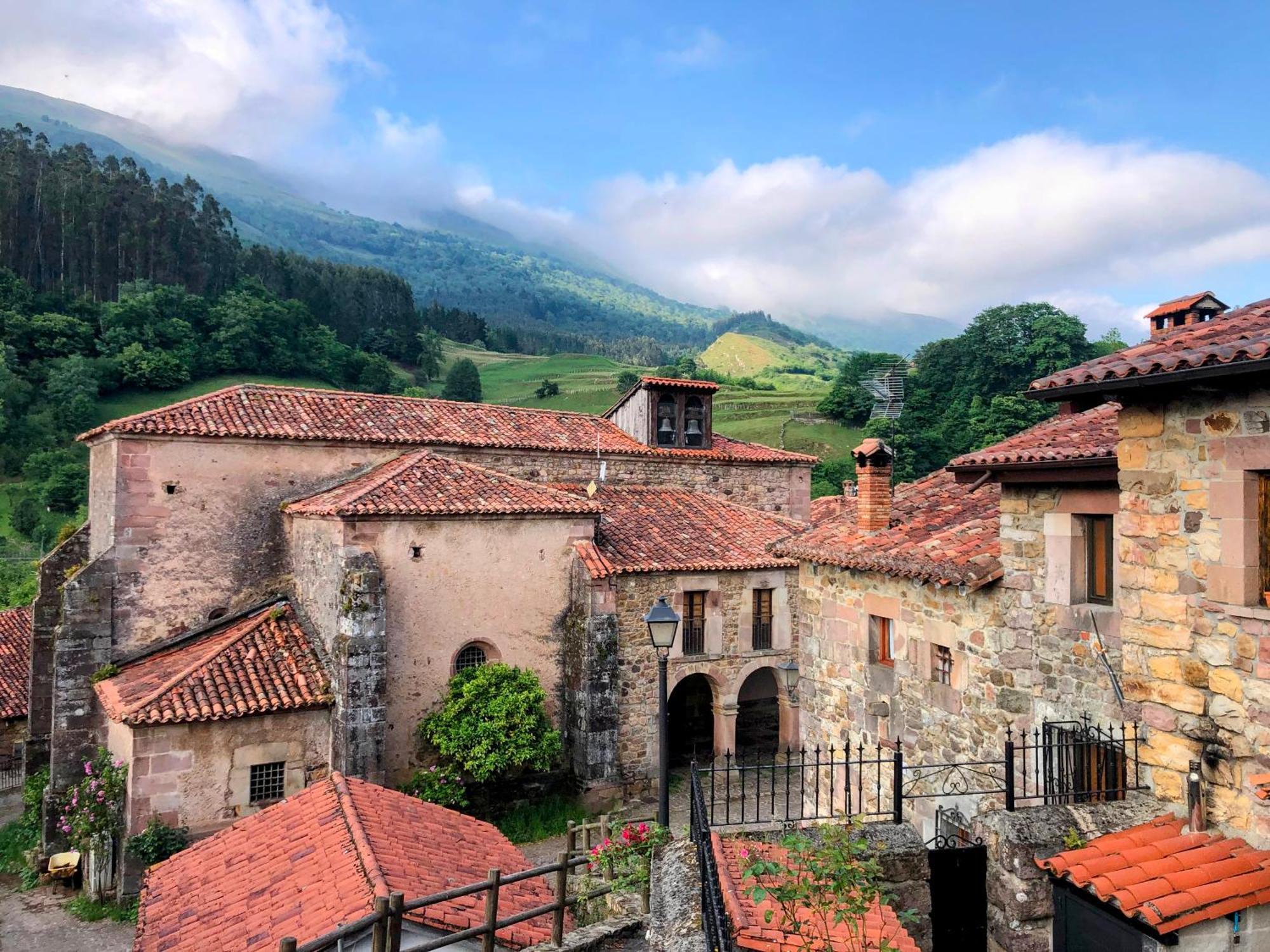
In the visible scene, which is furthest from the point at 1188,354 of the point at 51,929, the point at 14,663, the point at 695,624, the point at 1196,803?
the point at 14,663

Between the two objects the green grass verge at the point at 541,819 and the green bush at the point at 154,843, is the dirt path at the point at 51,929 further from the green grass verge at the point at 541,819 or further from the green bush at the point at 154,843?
the green grass verge at the point at 541,819

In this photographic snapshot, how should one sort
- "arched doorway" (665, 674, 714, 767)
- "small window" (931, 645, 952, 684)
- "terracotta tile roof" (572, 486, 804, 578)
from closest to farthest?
"small window" (931, 645, 952, 684), "terracotta tile roof" (572, 486, 804, 578), "arched doorway" (665, 674, 714, 767)

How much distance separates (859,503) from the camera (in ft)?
43.6

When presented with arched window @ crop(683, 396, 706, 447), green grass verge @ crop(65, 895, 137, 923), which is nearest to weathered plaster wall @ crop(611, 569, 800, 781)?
arched window @ crop(683, 396, 706, 447)

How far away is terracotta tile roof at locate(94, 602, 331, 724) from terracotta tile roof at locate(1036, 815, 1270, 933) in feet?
42.5

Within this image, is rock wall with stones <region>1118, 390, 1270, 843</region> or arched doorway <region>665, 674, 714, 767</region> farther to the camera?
arched doorway <region>665, 674, 714, 767</region>

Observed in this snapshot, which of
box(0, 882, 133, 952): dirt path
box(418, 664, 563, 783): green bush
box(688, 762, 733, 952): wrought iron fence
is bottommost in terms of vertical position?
box(0, 882, 133, 952): dirt path

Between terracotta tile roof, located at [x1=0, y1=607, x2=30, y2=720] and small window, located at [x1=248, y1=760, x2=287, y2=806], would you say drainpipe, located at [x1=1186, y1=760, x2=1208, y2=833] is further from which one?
terracotta tile roof, located at [x1=0, y1=607, x2=30, y2=720]

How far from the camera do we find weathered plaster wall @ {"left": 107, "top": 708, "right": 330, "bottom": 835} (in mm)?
13633

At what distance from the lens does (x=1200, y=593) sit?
552 centimetres

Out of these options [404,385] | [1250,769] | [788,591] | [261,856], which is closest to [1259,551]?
[1250,769]

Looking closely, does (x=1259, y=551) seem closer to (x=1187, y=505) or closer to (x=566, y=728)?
(x=1187, y=505)

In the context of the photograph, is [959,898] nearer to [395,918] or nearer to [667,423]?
[395,918]

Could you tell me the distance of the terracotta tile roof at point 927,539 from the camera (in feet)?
33.4
